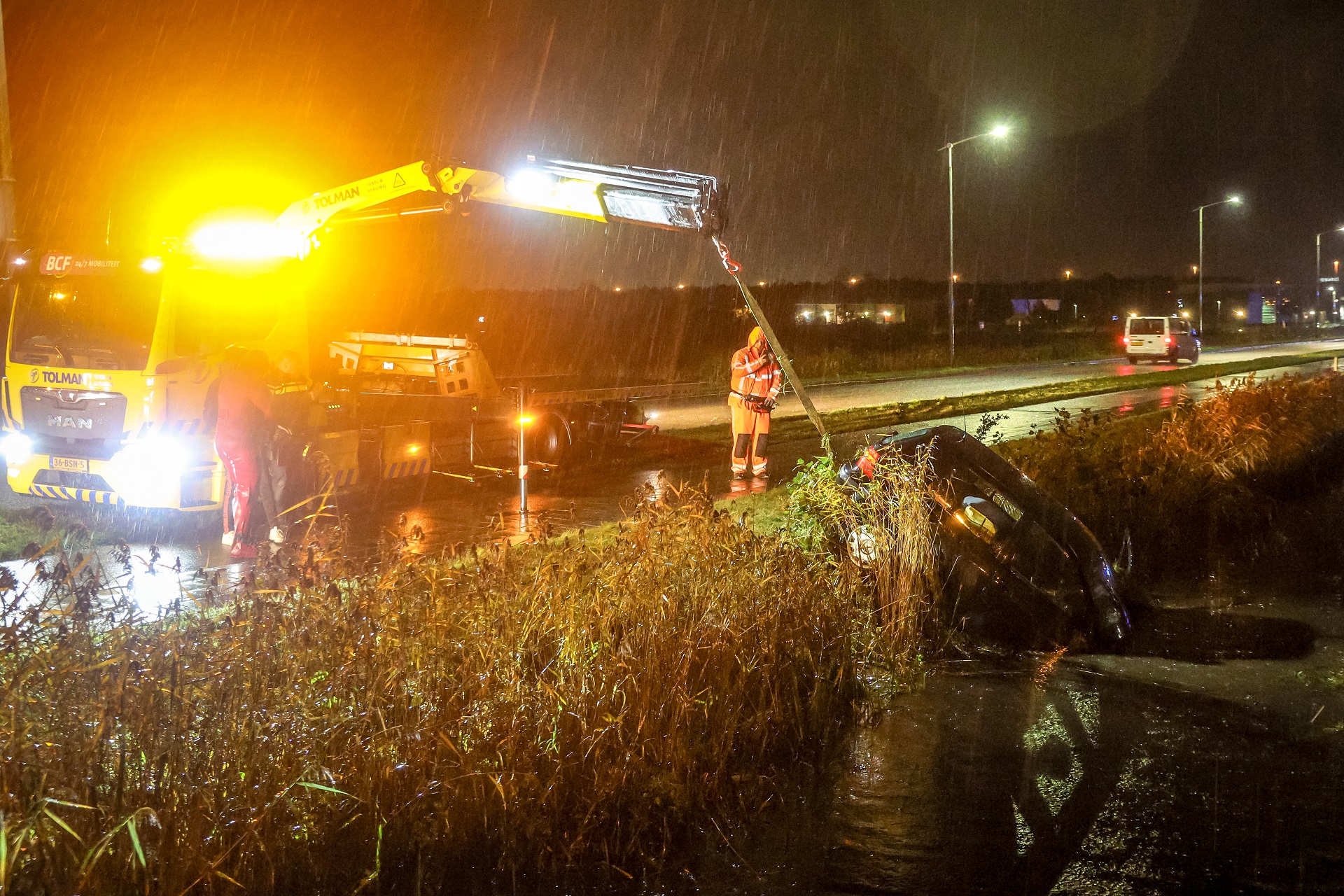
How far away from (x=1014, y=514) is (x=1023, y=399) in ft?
56.6

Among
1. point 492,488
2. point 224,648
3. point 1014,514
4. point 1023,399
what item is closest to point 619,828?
point 224,648

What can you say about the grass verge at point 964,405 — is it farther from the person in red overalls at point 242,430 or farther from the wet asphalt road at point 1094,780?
the wet asphalt road at point 1094,780

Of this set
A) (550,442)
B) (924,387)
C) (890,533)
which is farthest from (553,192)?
(924,387)

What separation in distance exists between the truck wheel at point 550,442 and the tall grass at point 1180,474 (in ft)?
17.2

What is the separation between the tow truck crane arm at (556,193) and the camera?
948 cm

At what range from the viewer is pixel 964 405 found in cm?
2208

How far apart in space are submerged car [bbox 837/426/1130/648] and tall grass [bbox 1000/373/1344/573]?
1.23 meters

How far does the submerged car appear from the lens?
669 centimetres

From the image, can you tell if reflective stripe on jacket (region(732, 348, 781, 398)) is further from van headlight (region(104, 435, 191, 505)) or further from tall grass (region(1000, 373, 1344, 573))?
van headlight (region(104, 435, 191, 505))

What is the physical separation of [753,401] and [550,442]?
8.49 ft

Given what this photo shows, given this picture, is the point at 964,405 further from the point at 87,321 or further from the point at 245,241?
the point at 87,321

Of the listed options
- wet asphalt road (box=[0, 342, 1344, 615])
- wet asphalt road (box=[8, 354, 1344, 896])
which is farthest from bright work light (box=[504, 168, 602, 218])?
wet asphalt road (box=[8, 354, 1344, 896])

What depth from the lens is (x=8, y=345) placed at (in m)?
10.3

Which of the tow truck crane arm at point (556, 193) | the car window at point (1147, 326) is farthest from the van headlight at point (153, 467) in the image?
the car window at point (1147, 326)
